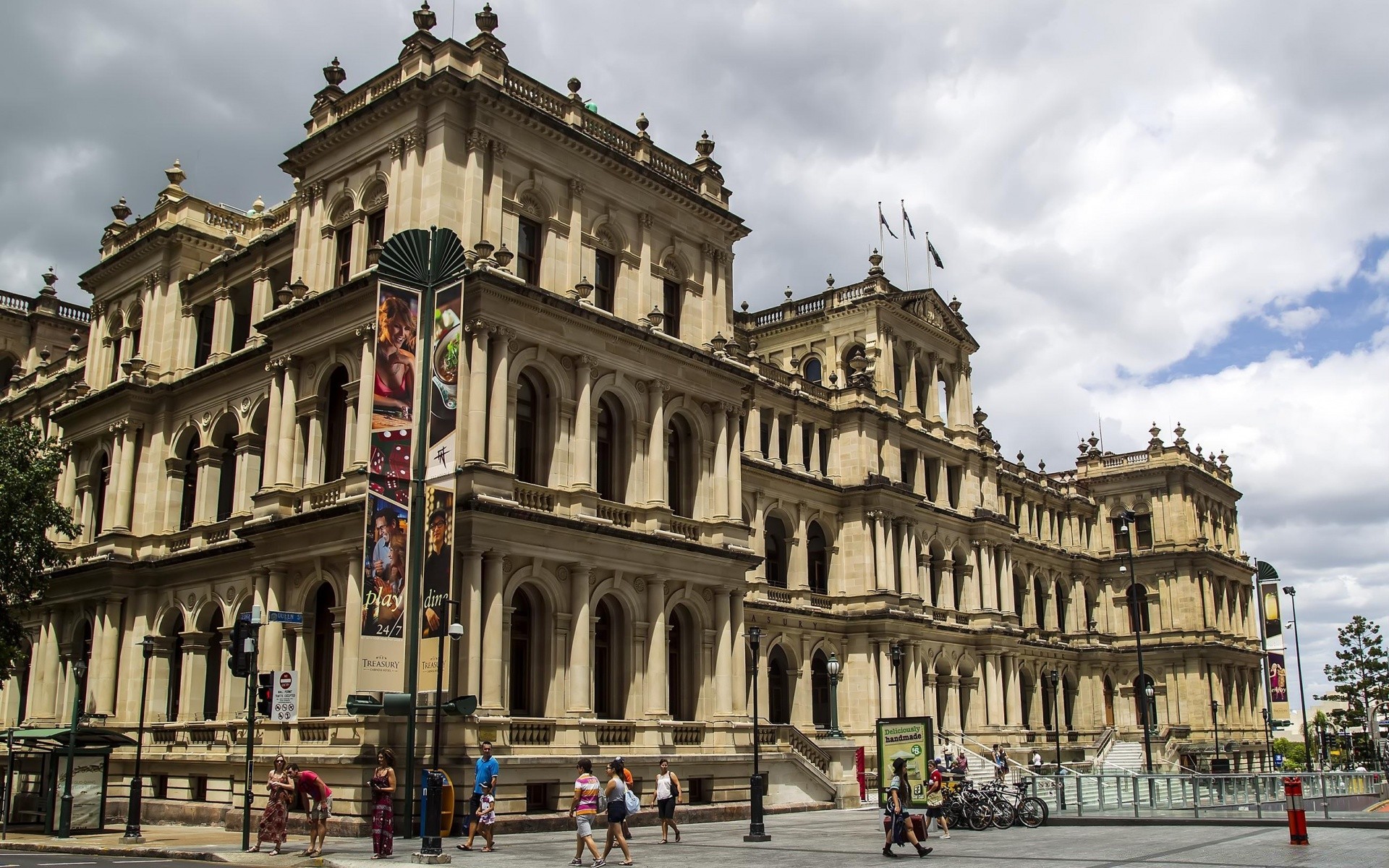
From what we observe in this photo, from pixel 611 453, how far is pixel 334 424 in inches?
302

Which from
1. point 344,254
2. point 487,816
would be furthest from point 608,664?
point 344,254

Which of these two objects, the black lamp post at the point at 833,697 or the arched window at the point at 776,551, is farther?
the arched window at the point at 776,551

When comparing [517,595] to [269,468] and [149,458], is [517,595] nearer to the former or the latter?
[269,468]

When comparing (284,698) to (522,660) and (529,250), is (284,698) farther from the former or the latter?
(529,250)

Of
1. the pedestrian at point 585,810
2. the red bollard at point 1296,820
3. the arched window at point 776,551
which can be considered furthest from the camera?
the arched window at point 776,551

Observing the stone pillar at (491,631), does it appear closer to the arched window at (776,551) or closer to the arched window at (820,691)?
the arched window at (776,551)

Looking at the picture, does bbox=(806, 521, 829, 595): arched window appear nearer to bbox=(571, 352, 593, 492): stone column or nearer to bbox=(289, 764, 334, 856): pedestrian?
bbox=(571, 352, 593, 492): stone column

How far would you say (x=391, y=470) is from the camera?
26578 millimetres

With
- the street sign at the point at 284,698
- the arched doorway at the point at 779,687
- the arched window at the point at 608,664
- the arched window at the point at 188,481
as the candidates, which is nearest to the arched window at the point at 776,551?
the arched doorway at the point at 779,687

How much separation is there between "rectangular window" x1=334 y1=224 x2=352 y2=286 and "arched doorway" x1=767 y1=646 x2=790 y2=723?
78.2 feet

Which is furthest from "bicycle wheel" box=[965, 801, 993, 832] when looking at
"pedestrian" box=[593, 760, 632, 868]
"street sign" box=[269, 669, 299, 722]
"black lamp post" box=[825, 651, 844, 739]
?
"street sign" box=[269, 669, 299, 722]

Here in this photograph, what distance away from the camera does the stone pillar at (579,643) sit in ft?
100

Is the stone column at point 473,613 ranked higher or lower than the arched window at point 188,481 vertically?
lower

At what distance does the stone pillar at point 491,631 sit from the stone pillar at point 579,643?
7.89 ft
